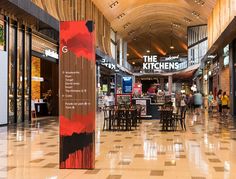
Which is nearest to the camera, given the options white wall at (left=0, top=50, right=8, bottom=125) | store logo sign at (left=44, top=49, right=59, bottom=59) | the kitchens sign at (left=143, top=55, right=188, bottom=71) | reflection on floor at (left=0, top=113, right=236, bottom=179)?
reflection on floor at (left=0, top=113, right=236, bottom=179)

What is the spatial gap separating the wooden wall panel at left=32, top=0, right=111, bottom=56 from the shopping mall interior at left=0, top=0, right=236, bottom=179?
5cm

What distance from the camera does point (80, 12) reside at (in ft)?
59.5

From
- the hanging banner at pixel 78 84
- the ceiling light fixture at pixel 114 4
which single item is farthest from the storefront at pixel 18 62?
the hanging banner at pixel 78 84

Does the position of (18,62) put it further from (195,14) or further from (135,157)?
(195,14)

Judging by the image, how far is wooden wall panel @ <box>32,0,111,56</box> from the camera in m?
14.2

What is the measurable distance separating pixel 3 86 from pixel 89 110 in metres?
7.86

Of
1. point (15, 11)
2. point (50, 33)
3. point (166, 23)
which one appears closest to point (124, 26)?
point (166, 23)

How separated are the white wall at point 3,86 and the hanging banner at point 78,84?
A: 24.6ft

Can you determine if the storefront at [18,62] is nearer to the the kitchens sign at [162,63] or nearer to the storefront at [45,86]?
the storefront at [45,86]

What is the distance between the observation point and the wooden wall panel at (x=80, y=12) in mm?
14156

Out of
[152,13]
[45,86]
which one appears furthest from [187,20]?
[45,86]

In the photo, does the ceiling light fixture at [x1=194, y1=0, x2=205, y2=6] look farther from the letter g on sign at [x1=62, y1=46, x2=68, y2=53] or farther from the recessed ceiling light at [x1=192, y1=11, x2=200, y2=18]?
the letter g on sign at [x1=62, y1=46, x2=68, y2=53]

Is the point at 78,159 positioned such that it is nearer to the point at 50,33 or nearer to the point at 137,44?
the point at 50,33

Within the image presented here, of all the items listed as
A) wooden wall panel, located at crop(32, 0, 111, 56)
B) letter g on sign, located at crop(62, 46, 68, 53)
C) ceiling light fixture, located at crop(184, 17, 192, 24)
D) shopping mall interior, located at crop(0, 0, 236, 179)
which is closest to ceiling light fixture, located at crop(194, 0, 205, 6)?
shopping mall interior, located at crop(0, 0, 236, 179)
